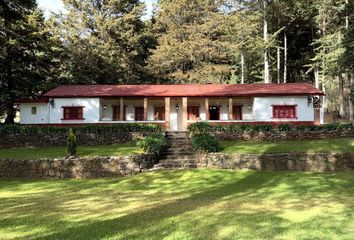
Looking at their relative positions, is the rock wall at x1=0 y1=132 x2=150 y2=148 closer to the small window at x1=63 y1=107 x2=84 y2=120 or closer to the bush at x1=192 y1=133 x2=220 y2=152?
the small window at x1=63 y1=107 x2=84 y2=120

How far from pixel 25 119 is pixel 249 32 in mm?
22998

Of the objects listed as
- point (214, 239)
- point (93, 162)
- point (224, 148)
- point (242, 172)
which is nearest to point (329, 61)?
point (224, 148)

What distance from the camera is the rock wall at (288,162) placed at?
58.6ft

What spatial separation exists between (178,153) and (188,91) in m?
10.2

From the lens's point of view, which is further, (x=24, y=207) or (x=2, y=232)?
(x=24, y=207)

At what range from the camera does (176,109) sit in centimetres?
3003

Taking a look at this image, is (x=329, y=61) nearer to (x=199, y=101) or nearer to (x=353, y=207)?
(x=199, y=101)

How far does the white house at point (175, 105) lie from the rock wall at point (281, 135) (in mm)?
3205

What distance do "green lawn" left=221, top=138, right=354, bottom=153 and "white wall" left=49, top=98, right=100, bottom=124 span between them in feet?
34.7

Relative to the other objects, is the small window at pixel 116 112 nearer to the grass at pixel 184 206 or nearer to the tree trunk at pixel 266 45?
the tree trunk at pixel 266 45

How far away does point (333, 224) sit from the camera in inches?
324

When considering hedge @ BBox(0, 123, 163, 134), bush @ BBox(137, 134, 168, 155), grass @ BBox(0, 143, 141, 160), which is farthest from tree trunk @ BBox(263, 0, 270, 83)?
bush @ BBox(137, 134, 168, 155)

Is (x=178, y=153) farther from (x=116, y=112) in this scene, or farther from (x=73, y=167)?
(x=116, y=112)

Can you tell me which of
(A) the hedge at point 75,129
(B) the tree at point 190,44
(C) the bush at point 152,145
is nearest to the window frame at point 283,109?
(A) the hedge at point 75,129
